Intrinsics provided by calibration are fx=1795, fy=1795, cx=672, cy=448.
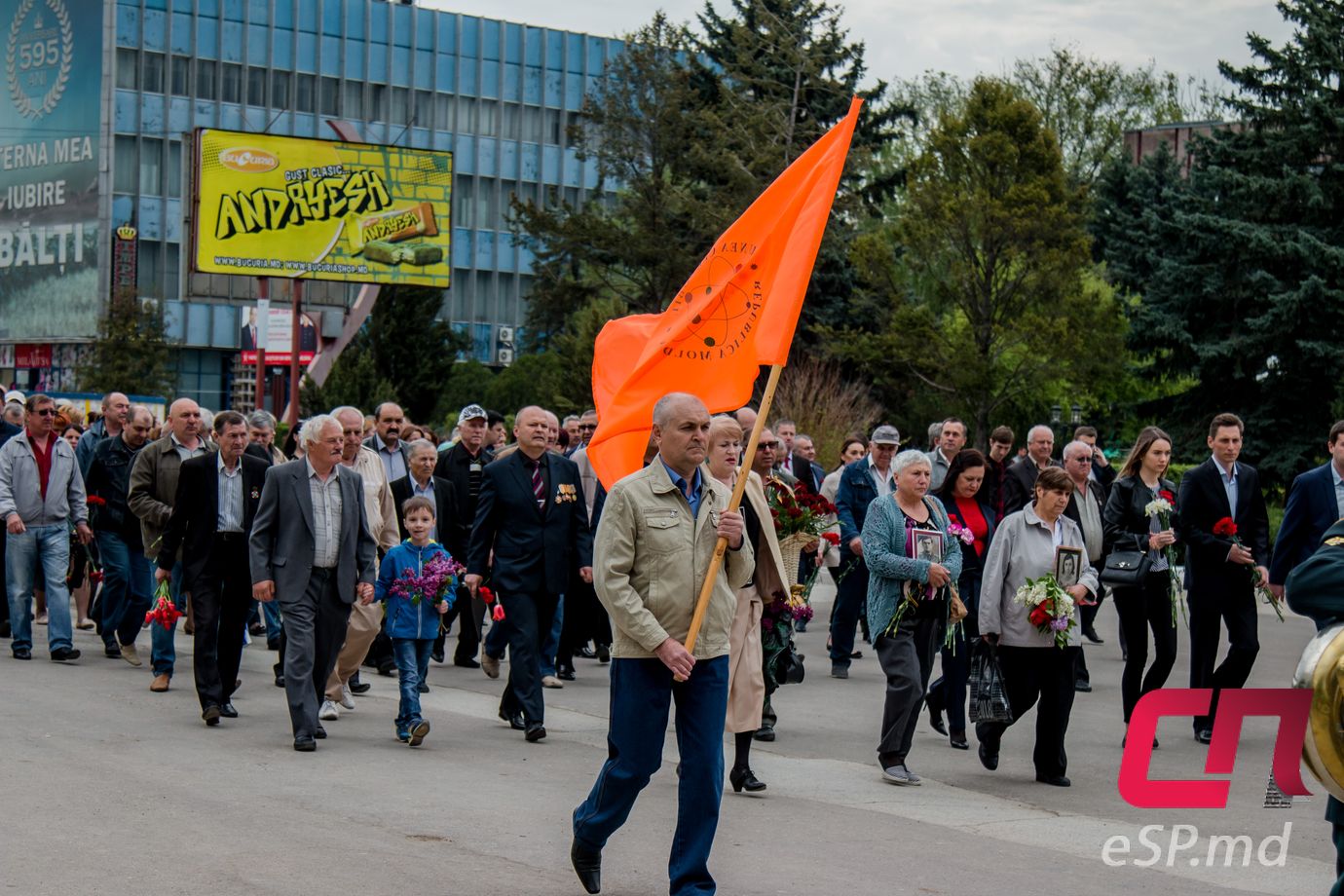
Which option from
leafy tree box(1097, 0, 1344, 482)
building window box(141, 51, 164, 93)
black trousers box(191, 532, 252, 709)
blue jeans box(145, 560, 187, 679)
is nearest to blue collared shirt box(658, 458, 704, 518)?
black trousers box(191, 532, 252, 709)

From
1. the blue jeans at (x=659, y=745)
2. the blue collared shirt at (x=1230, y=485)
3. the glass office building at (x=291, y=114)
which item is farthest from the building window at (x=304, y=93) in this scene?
the blue jeans at (x=659, y=745)

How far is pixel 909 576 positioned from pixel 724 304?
1.85 metres

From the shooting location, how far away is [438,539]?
14.0 m

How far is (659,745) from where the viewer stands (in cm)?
683

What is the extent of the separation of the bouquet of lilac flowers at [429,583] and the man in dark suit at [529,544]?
0.14 meters

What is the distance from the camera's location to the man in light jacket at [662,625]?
669 cm

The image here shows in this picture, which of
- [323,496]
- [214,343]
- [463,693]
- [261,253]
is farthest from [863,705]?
[214,343]

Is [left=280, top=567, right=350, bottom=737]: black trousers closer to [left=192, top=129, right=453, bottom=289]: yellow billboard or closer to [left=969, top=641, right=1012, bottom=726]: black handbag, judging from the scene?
[left=969, top=641, right=1012, bottom=726]: black handbag

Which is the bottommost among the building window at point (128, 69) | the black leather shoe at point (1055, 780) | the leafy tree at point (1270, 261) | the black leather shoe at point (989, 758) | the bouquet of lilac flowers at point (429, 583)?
the black leather shoe at point (1055, 780)

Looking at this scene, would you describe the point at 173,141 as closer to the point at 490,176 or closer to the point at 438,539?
the point at 490,176

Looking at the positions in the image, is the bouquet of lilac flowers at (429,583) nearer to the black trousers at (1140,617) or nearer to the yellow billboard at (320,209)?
the black trousers at (1140,617)

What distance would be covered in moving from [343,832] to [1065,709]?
4.11 m

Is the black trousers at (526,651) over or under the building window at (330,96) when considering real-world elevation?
under

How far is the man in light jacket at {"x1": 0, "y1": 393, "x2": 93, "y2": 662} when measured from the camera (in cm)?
1421
